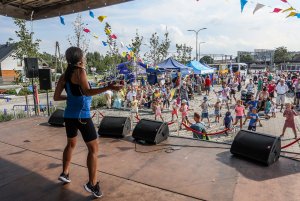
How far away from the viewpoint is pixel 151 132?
5.46 meters

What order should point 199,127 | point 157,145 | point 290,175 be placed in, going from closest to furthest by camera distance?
1. point 290,175
2. point 157,145
3. point 199,127

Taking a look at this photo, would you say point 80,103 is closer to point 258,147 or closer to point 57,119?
point 258,147

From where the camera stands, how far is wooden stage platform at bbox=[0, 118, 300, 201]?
3301 mm

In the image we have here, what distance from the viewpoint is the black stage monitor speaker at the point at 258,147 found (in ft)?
13.6

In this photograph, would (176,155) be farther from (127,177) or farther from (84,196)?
(84,196)

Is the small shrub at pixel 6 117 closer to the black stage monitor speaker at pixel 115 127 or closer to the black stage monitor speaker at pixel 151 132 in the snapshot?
the black stage monitor speaker at pixel 115 127

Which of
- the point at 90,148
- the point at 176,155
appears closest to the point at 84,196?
the point at 90,148

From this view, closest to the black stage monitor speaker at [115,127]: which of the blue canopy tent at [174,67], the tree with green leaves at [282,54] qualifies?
the blue canopy tent at [174,67]

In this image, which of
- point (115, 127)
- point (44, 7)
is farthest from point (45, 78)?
point (115, 127)

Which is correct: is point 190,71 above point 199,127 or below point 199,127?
above

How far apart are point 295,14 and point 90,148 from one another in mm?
4341

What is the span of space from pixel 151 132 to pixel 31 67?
6.27 metres

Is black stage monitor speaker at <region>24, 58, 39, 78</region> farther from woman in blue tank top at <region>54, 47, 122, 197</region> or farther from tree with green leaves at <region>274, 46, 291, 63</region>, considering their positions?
tree with green leaves at <region>274, 46, 291, 63</region>

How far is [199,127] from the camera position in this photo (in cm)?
645
